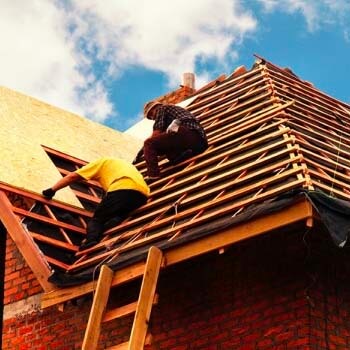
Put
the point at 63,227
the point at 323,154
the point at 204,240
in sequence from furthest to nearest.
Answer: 1. the point at 63,227
2. the point at 323,154
3. the point at 204,240

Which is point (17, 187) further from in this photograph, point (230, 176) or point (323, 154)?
point (323, 154)

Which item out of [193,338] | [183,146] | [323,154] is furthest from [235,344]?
[183,146]

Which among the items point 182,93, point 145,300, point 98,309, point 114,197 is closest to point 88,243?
point 114,197

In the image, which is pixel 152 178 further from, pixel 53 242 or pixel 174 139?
pixel 53 242

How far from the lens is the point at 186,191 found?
31.3 ft

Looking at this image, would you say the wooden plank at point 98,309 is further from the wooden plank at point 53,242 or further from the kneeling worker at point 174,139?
the kneeling worker at point 174,139

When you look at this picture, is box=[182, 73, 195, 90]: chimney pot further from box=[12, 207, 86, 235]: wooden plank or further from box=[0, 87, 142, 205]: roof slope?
box=[12, 207, 86, 235]: wooden plank

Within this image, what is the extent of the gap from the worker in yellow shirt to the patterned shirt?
0.85 metres

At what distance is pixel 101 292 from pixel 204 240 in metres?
1.19

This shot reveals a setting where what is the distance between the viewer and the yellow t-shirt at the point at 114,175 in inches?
402

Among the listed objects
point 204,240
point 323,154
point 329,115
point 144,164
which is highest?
point 329,115

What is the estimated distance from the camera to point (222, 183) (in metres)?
9.25

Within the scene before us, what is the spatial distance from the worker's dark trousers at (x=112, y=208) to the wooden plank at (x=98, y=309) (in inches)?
57.0

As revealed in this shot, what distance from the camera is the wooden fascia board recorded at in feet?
25.0
